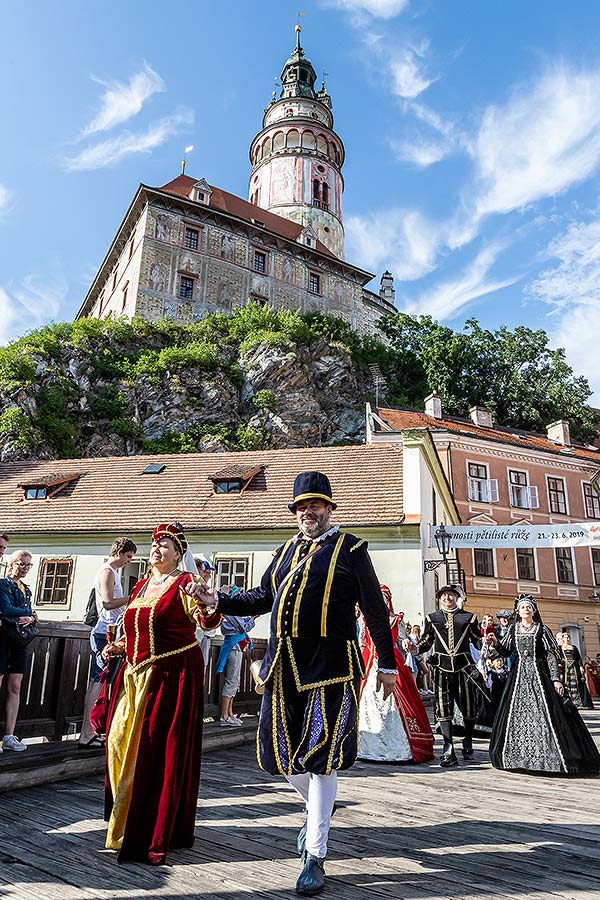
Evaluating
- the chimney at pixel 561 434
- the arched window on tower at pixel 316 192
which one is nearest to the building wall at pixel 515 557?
the chimney at pixel 561 434

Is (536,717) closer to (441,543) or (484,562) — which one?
(441,543)

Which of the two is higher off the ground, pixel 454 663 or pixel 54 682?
pixel 454 663

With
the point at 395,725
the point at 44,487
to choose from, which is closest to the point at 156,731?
the point at 395,725

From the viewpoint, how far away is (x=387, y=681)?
3.82 m

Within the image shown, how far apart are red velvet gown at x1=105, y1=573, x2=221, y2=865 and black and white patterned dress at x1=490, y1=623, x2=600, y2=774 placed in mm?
4620

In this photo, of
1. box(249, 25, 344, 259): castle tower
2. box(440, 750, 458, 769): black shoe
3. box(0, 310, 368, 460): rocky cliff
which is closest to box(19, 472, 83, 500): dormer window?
box(0, 310, 368, 460): rocky cliff

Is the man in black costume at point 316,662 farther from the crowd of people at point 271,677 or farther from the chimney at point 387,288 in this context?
the chimney at point 387,288

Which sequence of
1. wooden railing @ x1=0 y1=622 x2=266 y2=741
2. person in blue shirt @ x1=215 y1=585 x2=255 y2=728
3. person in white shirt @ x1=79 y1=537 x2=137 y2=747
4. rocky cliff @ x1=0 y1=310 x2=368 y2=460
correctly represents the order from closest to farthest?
1. person in white shirt @ x1=79 y1=537 x2=137 y2=747
2. wooden railing @ x1=0 y1=622 x2=266 y2=741
3. person in blue shirt @ x1=215 y1=585 x2=255 y2=728
4. rocky cliff @ x1=0 y1=310 x2=368 y2=460

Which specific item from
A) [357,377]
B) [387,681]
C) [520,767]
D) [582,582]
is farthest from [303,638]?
[357,377]

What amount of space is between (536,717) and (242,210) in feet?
185

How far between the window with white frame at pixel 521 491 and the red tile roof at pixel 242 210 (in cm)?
3138

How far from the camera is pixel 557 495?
33.5 m

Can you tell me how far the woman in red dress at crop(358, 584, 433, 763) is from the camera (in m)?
7.59

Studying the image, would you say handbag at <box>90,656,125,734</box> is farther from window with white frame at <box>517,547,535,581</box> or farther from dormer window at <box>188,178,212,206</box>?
dormer window at <box>188,178,212,206</box>
